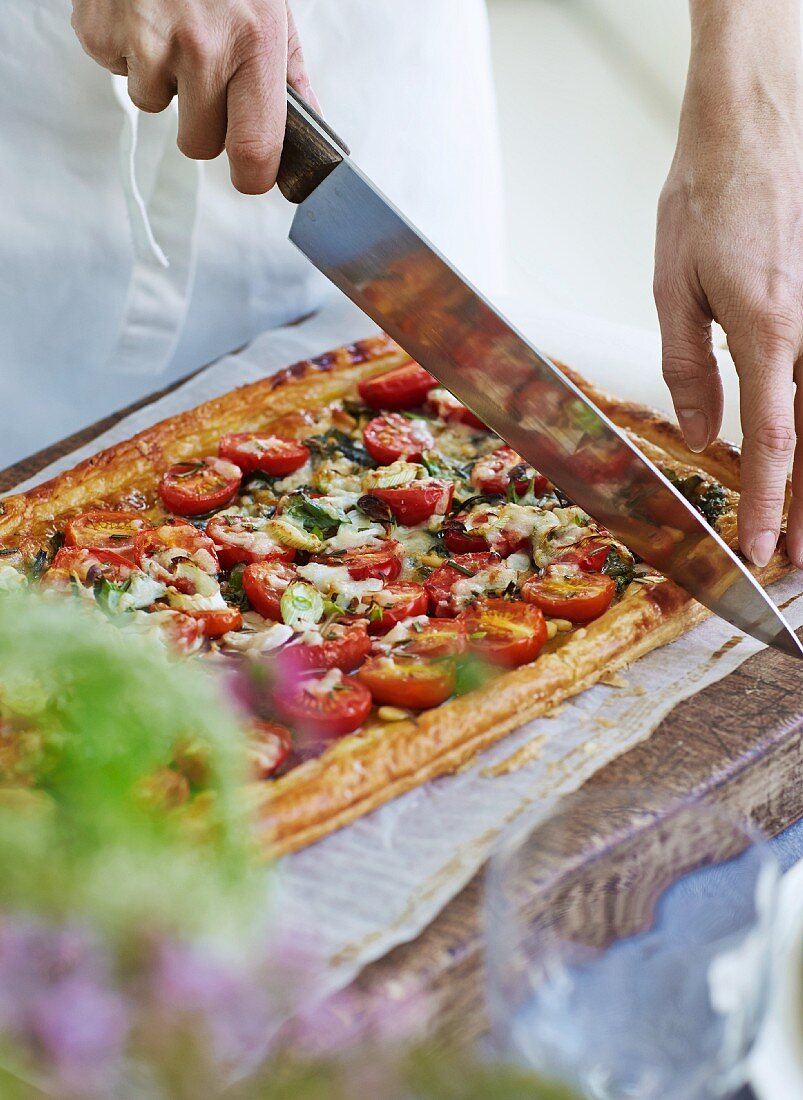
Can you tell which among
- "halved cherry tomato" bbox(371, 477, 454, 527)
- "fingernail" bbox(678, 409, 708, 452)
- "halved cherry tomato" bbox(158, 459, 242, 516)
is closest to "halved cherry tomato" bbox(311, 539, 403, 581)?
"halved cherry tomato" bbox(371, 477, 454, 527)

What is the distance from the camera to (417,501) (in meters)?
2.33

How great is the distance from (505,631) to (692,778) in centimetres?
40

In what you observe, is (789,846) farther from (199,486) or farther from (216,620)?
(199,486)

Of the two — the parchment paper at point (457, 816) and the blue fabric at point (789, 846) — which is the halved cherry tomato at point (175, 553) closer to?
the parchment paper at point (457, 816)

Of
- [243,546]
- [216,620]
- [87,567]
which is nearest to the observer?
[216,620]

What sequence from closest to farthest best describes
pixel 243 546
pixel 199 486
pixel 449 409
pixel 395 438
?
pixel 243 546 < pixel 199 486 < pixel 395 438 < pixel 449 409

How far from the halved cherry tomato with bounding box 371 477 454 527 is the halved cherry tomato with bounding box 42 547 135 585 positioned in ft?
1.75

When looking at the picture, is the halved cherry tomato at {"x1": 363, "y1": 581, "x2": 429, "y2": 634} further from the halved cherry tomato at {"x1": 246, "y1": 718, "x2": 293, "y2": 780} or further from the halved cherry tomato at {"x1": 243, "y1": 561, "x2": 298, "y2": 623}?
the halved cherry tomato at {"x1": 246, "y1": 718, "x2": 293, "y2": 780}

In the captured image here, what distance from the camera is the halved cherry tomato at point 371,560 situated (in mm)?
2135

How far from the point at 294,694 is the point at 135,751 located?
467mm

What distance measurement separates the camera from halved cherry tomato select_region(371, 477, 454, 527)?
7.63 ft

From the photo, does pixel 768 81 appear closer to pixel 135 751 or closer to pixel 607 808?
pixel 607 808

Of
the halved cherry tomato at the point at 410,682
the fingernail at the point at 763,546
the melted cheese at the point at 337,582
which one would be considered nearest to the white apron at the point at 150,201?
the melted cheese at the point at 337,582

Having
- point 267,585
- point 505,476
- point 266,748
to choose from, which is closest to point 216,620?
point 267,585
